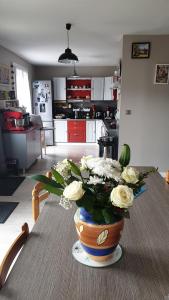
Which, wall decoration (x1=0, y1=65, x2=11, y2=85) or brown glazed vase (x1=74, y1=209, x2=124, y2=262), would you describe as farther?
wall decoration (x1=0, y1=65, x2=11, y2=85)

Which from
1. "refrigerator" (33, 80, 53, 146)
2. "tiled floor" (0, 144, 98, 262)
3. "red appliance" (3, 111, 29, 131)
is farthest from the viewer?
"refrigerator" (33, 80, 53, 146)

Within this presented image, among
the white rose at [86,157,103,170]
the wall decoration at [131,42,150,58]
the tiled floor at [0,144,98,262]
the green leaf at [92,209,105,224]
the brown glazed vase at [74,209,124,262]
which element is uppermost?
the wall decoration at [131,42,150,58]

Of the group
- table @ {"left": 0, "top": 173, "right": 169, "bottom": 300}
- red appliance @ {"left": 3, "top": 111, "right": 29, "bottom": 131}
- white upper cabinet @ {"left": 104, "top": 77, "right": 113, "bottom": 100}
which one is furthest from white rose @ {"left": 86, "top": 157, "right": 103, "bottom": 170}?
white upper cabinet @ {"left": 104, "top": 77, "right": 113, "bottom": 100}

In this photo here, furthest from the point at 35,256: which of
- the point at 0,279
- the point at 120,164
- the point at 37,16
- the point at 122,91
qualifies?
the point at 122,91

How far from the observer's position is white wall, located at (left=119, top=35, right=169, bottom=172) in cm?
366

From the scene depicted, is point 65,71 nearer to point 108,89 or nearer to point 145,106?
point 108,89

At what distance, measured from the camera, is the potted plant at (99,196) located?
774 millimetres

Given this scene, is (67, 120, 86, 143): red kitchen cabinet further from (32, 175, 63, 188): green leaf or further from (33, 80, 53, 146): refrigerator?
(32, 175, 63, 188): green leaf

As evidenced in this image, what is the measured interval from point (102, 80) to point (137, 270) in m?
6.63

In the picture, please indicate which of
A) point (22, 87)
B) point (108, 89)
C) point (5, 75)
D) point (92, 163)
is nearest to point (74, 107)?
point (108, 89)

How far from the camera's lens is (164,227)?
118 cm

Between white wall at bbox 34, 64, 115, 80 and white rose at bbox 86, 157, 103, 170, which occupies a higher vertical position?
white wall at bbox 34, 64, 115, 80

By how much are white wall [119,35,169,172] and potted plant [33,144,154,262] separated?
3.12m

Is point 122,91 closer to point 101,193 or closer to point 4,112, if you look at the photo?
point 4,112
